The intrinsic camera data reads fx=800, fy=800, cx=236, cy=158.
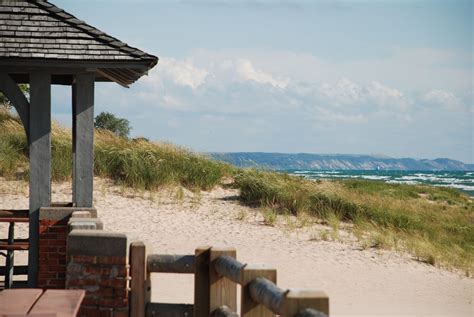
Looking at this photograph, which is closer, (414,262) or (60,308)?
(60,308)

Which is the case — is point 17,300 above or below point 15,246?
above

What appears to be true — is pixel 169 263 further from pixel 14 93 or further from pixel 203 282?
pixel 14 93

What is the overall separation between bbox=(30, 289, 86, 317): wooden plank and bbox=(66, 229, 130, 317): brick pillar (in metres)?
1.81

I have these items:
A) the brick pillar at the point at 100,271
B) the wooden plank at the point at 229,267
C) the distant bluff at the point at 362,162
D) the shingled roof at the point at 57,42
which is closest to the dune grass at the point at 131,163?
the shingled roof at the point at 57,42

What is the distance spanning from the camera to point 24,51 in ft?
30.2

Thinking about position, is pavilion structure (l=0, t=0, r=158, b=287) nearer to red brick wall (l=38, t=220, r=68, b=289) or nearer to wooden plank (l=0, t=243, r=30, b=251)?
red brick wall (l=38, t=220, r=68, b=289)

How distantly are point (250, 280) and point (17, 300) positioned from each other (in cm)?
163

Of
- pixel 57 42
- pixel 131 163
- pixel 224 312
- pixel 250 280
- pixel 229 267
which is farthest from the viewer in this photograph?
pixel 131 163

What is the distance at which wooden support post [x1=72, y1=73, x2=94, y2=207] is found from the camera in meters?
9.53

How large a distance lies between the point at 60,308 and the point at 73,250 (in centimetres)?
247

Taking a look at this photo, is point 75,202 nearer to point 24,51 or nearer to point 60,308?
point 24,51

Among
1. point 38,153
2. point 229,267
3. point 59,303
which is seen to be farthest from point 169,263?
point 38,153

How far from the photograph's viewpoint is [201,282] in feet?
22.8

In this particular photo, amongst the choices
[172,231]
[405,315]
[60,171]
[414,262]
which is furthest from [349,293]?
[60,171]
